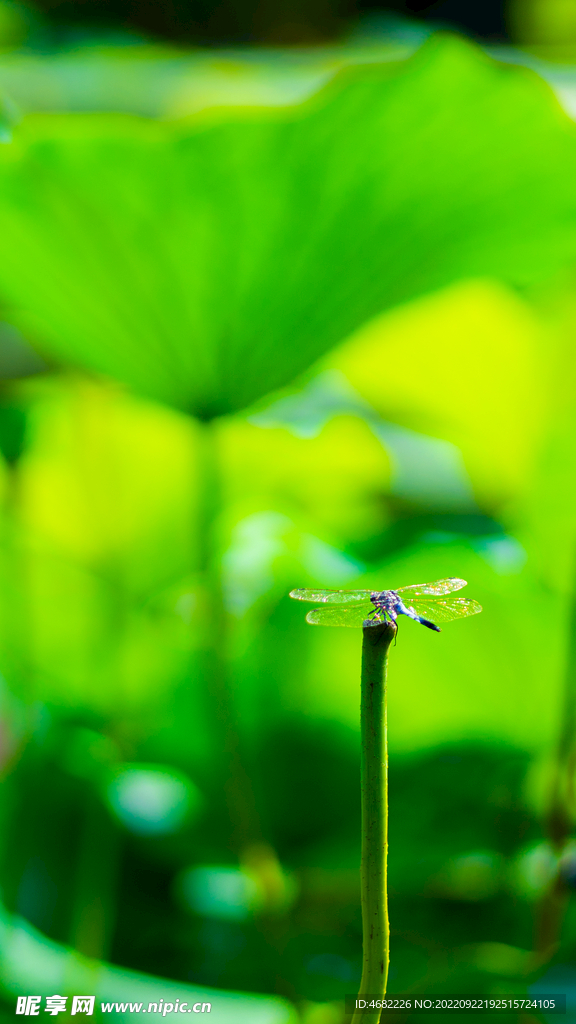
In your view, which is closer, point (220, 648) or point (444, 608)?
point (444, 608)

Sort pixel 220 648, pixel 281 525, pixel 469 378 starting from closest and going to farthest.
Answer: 1. pixel 220 648
2. pixel 281 525
3. pixel 469 378

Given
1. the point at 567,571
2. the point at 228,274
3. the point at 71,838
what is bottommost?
the point at 71,838

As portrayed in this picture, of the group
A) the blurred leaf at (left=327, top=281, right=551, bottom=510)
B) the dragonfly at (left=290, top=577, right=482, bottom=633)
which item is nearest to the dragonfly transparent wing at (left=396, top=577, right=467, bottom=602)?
the dragonfly at (left=290, top=577, right=482, bottom=633)

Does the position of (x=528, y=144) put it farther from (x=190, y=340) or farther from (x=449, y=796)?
(x=449, y=796)

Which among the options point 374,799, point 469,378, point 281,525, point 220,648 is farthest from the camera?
point 469,378

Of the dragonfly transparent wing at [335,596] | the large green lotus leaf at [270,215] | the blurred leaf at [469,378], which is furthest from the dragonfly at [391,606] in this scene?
the blurred leaf at [469,378]

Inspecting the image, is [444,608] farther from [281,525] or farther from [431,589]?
[281,525]

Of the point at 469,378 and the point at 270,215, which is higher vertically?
the point at 270,215

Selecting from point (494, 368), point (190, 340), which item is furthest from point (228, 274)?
point (494, 368)

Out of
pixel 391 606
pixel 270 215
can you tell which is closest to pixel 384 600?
pixel 391 606
